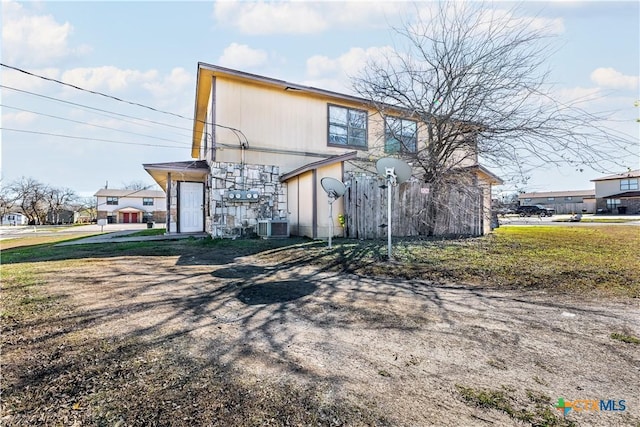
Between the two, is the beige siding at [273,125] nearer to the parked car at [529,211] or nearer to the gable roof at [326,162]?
the gable roof at [326,162]

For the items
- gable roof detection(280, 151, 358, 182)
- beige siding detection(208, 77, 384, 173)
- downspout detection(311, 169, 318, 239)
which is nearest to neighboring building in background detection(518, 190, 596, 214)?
beige siding detection(208, 77, 384, 173)

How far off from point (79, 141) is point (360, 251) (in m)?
12.9

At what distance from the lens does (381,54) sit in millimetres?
9633

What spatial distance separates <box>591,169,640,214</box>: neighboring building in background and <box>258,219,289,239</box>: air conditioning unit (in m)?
45.0

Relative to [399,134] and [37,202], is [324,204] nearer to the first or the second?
[399,134]

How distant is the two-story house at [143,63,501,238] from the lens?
9883 millimetres

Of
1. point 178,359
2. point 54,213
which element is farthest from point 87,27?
point 54,213

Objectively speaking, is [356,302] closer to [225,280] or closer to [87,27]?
[225,280]

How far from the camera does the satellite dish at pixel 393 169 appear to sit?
676 centimetres

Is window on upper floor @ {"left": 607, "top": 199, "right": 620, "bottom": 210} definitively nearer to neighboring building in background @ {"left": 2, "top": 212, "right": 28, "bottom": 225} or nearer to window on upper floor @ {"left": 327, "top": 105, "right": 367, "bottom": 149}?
window on upper floor @ {"left": 327, "top": 105, "right": 367, "bottom": 149}

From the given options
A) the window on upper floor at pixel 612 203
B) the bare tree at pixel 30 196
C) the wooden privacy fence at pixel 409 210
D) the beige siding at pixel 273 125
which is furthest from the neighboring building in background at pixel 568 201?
the bare tree at pixel 30 196

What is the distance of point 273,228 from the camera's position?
9891 millimetres

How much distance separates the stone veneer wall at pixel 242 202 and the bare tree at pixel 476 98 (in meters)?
4.52

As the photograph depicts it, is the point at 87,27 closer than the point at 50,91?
Yes
